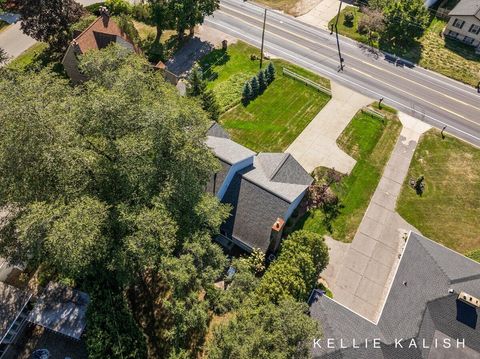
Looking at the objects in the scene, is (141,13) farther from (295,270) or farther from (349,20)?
(295,270)

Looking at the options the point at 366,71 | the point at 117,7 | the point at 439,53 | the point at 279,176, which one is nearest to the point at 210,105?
the point at 279,176

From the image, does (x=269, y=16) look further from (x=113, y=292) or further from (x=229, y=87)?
(x=113, y=292)

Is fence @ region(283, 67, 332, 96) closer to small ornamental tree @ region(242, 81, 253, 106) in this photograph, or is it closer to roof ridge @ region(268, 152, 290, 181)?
small ornamental tree @ region(242, 81, 253, 106)

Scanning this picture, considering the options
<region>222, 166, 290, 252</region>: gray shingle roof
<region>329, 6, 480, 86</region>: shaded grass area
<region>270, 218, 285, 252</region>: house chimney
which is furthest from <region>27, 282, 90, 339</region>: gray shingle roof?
<region>329, 6, 480, 86</region>: shaded grass area

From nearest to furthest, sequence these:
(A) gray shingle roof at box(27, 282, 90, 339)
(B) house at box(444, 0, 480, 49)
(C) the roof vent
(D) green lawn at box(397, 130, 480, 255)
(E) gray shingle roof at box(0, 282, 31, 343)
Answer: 1. (E) gray shingle roof at box(0, 282, 31, 343)
2. (A) gray shingle roof at box(27, 282, 90, 339)
3. (C) the roof vent
4. (D) green lawn at box(397, 130, 480, 255)
5. (B) house at box(444, 0, 480, 49)

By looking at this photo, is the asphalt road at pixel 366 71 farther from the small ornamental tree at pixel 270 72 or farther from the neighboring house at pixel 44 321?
the neighboring house at pixel 44 321

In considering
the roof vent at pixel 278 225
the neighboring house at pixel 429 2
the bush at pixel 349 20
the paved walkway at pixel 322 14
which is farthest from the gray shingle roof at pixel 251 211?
the neighboring house at pixel 429 2

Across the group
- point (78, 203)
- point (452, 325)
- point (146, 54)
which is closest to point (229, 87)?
point (146, 54)
